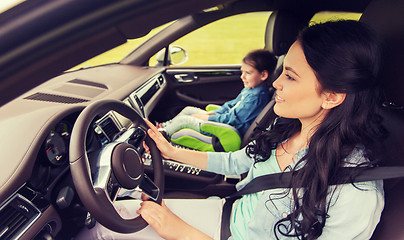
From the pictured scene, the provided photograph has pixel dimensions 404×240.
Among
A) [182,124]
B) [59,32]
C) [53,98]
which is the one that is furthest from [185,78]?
[59,32]

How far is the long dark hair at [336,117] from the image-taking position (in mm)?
943

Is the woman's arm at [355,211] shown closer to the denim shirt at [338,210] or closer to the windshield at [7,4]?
the denim shirt at [338,210]

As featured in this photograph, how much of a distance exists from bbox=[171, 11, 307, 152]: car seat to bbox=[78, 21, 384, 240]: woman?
21.7 inches

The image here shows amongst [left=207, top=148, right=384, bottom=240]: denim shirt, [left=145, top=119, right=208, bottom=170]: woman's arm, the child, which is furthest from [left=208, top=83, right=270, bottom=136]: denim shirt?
[left=207, top=148, right=384, bottom=240]: denim shirt

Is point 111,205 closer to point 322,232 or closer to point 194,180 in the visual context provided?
point 322,232

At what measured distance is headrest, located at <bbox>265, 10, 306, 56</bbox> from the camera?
2350 millimetres

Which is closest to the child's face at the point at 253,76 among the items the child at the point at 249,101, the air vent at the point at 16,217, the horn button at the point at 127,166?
the child at the point at 249,101

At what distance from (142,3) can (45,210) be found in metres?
0.87

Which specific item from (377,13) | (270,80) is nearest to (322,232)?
(377,13)

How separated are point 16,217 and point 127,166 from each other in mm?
377

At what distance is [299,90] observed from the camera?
102cm

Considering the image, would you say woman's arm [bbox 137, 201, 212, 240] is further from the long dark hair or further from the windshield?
the windshield

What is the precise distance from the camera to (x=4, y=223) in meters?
0.90

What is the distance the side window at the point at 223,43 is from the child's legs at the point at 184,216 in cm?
156
